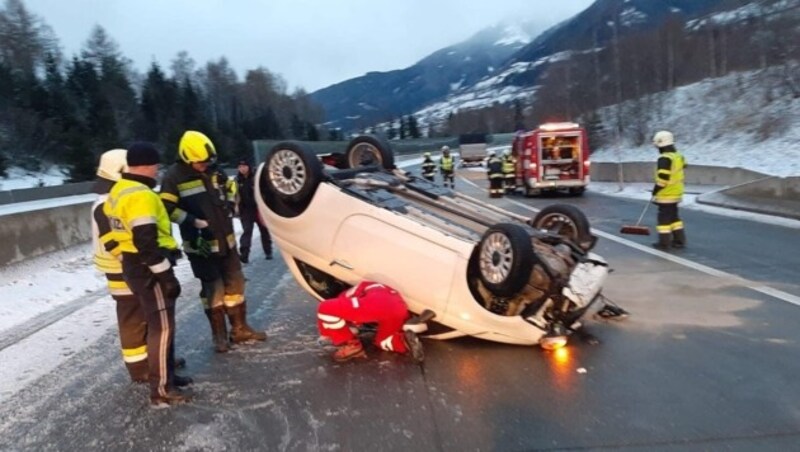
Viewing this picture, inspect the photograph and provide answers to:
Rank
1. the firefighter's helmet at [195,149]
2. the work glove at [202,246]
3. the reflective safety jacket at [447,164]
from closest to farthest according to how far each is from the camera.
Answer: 1. the firefighter's helmet at [195,149]
2. the work glove at [202,246]
3. the reflective safety jacket at [447,164]

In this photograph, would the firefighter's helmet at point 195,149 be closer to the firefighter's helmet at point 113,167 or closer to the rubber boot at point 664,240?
the firefighter's helmet at point 113,167

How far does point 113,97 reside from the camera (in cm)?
6156

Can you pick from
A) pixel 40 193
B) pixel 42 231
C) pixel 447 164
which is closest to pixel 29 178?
pixel 40 193

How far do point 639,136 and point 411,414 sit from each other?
3590 centimetres

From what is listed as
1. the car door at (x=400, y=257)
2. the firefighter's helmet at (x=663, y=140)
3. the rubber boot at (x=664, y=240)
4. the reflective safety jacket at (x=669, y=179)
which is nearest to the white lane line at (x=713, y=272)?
the rubber boot at (x=664, y=240)

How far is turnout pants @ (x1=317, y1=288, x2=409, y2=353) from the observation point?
4.69 m

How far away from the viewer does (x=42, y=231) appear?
1015 cm

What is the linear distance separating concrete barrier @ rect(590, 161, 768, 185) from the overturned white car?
13742mm

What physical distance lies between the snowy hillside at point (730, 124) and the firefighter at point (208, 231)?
18.2 meters

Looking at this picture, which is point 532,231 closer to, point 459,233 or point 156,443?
point 459,233

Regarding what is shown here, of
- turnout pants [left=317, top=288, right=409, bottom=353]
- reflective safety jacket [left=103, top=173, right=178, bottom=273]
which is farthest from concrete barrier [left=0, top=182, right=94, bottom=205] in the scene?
turnout pants [left=317, top=288, right=409, bottom=353]

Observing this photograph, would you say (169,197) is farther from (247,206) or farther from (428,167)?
(428,167)

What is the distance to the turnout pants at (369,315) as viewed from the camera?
185 inches

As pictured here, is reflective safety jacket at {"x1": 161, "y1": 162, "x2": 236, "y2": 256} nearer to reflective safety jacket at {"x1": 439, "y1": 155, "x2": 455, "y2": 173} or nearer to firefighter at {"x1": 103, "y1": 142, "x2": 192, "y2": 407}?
Answer: firefighter at {"x1": 103, "y1": 142, "x2": 192, "y2": 407}
